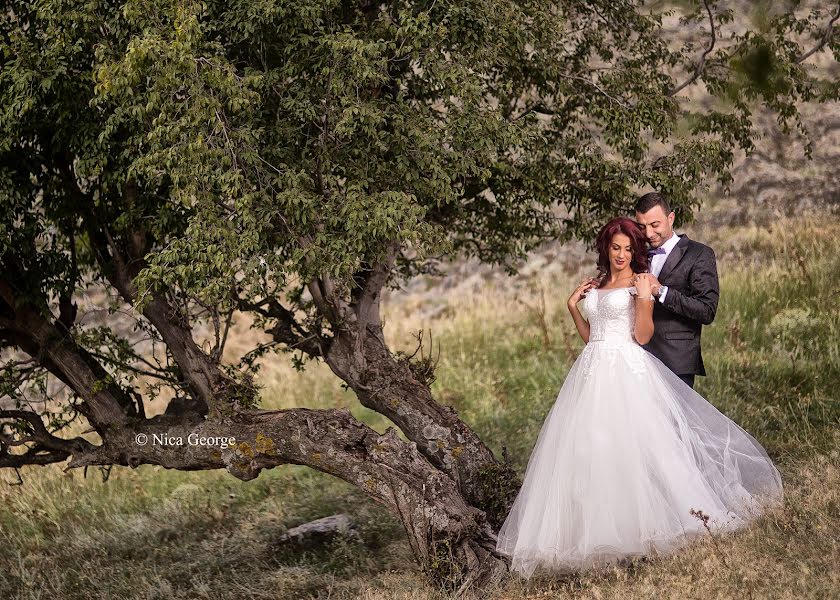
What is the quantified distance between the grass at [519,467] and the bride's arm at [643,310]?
5.70ft

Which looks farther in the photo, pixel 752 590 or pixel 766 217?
pixel 766 217

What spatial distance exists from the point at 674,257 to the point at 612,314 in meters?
0.75

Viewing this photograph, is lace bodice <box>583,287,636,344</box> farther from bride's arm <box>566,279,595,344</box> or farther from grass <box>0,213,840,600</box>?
grass <box>0,213,840,600</box>

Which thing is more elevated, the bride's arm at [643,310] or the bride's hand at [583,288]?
the bride's hand at [583,288]

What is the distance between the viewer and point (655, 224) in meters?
8.11

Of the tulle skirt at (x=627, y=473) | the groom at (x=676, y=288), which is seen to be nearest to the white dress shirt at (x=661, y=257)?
the groom at (x=676, y=288)

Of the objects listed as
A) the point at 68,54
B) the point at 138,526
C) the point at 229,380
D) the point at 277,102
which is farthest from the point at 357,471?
the point at 138,526

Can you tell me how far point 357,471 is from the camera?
898 centimetres

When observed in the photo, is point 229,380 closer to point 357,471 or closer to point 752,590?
point 357,471

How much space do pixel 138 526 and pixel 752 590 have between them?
905 centimetres

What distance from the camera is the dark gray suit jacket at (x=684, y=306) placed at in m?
7.82

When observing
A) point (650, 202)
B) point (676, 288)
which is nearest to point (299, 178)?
point (650, 202)

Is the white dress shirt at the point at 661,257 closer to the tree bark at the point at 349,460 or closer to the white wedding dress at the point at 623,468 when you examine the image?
the white wedding dress at the point at 623,468

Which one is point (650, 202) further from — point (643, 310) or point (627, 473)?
point (627, 473)
